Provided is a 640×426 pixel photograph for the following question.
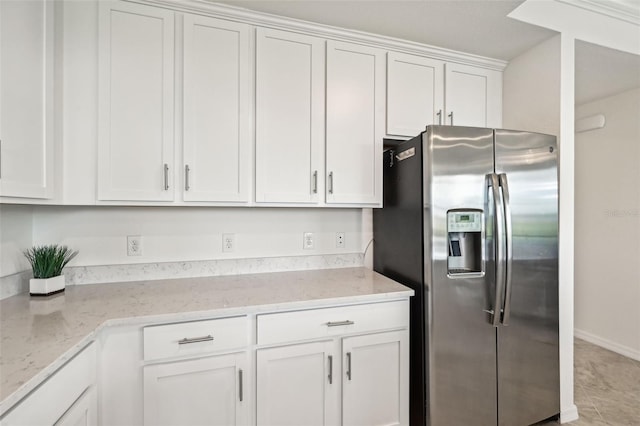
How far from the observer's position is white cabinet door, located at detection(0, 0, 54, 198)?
1097 millimetres

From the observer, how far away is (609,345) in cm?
279

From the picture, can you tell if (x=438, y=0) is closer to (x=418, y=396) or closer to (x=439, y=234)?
(x=439, y=234)

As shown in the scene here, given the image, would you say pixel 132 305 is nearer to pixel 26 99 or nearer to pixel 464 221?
pixel 26 99

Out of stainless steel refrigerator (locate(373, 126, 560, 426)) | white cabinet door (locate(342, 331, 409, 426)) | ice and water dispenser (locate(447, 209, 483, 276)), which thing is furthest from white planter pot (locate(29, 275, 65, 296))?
ice and water dispenser (locate(447, 209, 483, 276))

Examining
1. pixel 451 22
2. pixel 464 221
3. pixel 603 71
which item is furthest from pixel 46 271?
pixel 603 71

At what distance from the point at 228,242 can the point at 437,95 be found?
5.69 feet

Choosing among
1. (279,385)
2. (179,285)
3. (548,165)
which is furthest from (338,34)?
(279,385)

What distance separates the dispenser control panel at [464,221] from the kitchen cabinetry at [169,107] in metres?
1.12

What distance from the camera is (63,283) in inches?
58.9

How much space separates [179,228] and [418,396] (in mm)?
1679

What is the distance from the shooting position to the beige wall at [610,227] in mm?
2625

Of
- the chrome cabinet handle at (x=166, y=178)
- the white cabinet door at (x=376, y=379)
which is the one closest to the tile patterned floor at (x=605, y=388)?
the white cabinet door at (x=376, y=379)

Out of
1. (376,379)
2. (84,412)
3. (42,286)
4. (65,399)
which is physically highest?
(42,286)

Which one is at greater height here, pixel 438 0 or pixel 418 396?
pixel 438 0
